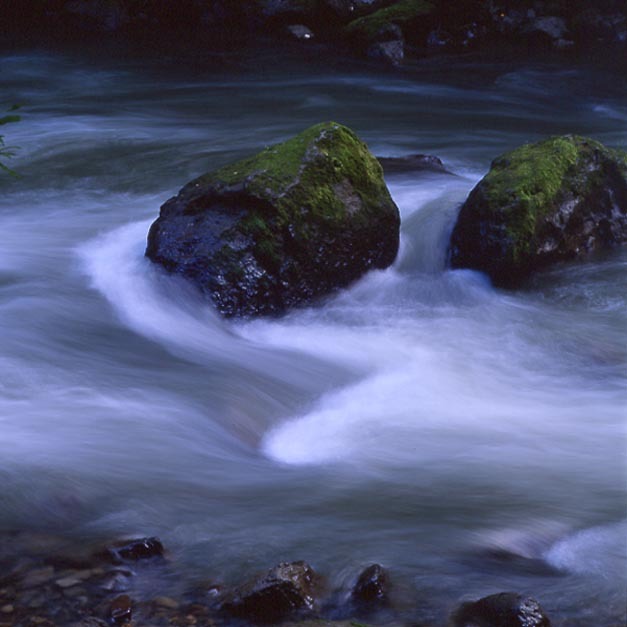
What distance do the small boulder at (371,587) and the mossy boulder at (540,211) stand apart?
3.94 m

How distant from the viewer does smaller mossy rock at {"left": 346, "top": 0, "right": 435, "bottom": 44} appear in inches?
684

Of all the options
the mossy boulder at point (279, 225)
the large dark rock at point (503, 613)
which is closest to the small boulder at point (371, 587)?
the large dark rock at point (503, 613)

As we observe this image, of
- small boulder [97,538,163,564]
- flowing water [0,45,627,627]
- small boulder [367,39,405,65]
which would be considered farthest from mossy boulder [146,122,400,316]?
small boulder [367,39,405,65]

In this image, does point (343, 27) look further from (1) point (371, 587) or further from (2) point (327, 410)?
(1) point (371, 587)

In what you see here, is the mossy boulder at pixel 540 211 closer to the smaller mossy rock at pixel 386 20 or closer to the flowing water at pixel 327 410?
the flowing water at pixel 327 410

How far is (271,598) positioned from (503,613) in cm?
84

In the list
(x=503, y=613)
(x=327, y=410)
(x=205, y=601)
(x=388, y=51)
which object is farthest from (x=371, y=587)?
(x=388, y=51)

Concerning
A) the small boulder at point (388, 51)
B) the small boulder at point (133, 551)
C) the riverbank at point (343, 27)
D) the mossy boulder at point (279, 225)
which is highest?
the riverbank at point (343, 27)

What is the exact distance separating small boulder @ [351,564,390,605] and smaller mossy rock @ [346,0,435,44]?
14904 mm

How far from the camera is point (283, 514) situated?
423 centimetres

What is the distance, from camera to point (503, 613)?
11.0 ft

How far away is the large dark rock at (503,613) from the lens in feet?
10.9

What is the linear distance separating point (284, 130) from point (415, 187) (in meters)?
3.66

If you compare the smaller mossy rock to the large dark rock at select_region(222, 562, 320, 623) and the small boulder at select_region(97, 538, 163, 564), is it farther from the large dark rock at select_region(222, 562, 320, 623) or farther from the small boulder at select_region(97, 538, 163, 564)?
the large dark rock at select_region(222, 562, 320, 623)
